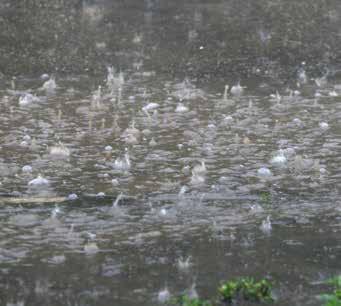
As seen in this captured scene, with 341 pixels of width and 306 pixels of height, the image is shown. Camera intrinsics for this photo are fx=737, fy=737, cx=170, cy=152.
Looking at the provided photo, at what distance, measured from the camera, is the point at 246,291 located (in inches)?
148

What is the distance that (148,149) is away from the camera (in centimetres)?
640

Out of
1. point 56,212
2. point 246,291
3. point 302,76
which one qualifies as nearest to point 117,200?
point 56,212

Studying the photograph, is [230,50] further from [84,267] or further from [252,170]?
[84,267]

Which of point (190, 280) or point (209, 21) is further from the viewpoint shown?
point (209, 21)

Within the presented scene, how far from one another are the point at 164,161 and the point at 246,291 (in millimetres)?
2454

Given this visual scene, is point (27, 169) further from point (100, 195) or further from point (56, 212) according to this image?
point (56, 212)

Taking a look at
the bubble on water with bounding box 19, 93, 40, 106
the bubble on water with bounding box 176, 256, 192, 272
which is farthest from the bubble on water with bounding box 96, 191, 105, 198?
the bubble on water with bounding box 19, 93, 40, 106

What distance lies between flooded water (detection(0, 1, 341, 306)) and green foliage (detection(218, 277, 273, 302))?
86mm

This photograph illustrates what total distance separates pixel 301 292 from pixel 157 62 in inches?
236

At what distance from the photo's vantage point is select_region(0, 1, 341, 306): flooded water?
4.14 m

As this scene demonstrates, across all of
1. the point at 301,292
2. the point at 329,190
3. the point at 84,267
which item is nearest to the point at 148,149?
the point at 329,190

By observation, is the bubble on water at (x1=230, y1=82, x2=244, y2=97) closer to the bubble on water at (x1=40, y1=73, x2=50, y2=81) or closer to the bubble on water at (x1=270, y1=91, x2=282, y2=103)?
the bubble on water at (x1=270, y1=91, x2=282, y2=103)

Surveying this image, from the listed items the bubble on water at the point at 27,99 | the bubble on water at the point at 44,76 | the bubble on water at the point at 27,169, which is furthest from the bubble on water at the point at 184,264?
the bubble on water at the point at 44,76

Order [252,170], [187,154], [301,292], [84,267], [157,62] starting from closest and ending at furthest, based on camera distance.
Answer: [301,292] → [84,267] → [252,170] → [187,154] → [157,62]
